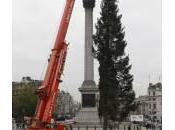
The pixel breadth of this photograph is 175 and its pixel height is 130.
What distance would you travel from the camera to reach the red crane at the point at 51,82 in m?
17.1

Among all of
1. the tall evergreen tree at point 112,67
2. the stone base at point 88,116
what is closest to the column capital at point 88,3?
the stone base at point 88,116

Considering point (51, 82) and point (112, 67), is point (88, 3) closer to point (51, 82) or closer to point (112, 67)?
point (112, 67)

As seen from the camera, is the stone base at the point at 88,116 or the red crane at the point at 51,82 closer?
the red crane at the point at 51,82

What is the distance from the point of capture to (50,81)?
57.9 ft

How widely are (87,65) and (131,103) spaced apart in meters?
14.4

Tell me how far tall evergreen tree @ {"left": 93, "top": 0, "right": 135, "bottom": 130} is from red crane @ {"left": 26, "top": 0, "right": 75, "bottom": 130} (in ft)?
51.5

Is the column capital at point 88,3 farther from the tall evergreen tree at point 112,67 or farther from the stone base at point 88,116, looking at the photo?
the tall evergreen tree at point 112,67

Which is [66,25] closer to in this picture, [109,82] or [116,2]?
[109,82]

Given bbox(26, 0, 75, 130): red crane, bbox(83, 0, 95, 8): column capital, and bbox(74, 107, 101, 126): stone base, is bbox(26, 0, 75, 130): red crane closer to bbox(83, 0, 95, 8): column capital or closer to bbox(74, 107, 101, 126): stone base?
bbox(74, 107, 101, 126): stone base

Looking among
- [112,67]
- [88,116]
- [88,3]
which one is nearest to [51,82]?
[112,67]

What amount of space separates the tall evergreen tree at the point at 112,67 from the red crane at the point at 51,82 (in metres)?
15.7

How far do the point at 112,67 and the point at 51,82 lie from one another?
1774cm

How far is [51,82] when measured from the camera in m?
17.6

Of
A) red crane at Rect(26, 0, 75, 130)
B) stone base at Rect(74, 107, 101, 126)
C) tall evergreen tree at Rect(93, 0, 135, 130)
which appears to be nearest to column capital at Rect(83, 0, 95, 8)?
stone base at Rect(74, 107, 101, 126)
